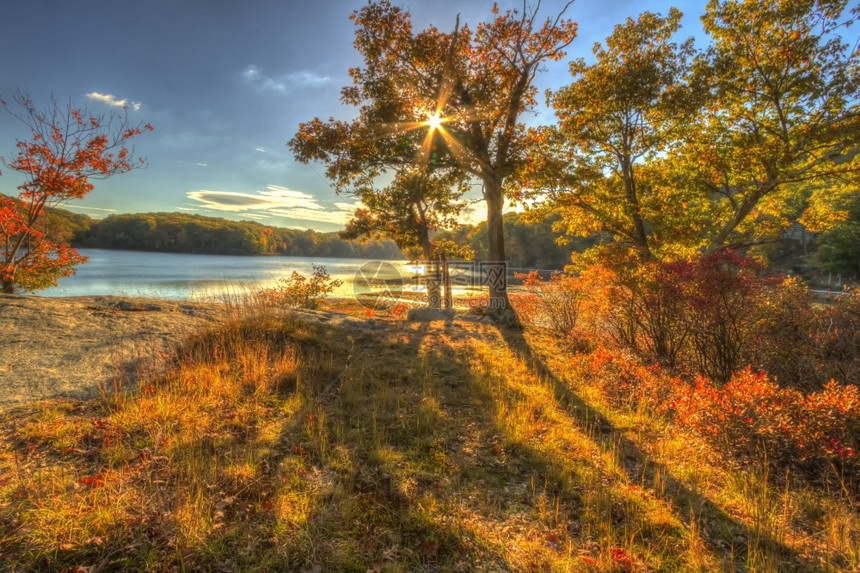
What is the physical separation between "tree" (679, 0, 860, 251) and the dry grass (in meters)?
10.6

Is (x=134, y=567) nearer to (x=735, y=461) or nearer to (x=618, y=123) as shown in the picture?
(x=735, y=461)

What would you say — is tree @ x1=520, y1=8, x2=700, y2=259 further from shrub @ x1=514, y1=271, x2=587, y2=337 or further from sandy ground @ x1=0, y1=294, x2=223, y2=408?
sandy ground @ x1=0, y1=294, x2=223, y2=408

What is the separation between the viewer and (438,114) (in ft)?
38.5

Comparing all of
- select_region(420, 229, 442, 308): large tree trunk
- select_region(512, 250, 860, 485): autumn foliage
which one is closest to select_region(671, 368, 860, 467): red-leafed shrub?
select_region(512, 250, 860, 485): autumn foliage

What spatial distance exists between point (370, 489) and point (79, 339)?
6.14 m

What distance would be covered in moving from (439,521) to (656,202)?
42.0 ft

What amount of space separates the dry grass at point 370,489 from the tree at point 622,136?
8.64 m

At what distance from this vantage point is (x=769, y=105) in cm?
1098

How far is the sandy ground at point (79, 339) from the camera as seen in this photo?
14.6 ft

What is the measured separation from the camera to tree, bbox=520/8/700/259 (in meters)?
11.2

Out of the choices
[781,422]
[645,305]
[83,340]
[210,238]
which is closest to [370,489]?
[781,422]

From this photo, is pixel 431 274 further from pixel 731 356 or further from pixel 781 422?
pixel 781 422

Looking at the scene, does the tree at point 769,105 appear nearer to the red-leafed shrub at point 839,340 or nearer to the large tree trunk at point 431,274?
the red-leafed shrub at point 839,340

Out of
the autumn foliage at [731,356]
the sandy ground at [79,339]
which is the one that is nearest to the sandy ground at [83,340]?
the sandy ground at [79,339]
